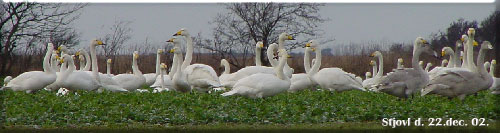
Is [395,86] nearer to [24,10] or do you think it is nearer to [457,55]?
[457,55]

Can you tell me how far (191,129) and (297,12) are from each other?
19.8m

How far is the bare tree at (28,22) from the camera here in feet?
76.0

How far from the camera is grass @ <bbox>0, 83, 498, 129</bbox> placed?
33.1 feet

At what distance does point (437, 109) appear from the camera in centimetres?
1145

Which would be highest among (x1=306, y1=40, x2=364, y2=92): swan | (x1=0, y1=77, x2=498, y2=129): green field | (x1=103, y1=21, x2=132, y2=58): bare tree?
(x1=103, y1=21, x2=132, y2=58): bare tree

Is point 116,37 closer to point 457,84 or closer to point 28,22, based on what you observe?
point 28,22

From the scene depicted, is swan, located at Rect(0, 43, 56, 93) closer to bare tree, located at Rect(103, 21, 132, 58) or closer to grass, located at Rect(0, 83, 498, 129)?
grass, located at Rect(0, 83, 498, 129)

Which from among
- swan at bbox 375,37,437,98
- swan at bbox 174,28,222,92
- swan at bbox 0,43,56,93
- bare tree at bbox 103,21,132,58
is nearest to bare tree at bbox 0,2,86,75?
bare tree at bbox 103,21,132,58

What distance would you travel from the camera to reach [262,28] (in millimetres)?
28000

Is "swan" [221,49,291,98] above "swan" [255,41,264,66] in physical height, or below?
below

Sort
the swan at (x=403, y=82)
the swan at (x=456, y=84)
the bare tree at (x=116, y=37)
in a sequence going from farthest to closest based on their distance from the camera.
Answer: the bare tree at (x=116, y=37) → the swan at (x=403, y=82) → the swan at (x=456, y=84)

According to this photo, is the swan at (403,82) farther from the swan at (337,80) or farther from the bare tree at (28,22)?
the bare tree at (28,22)

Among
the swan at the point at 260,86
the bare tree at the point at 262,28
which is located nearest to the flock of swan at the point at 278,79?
the swan at the point at 260,86

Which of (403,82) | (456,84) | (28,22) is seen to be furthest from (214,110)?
(28,22)
